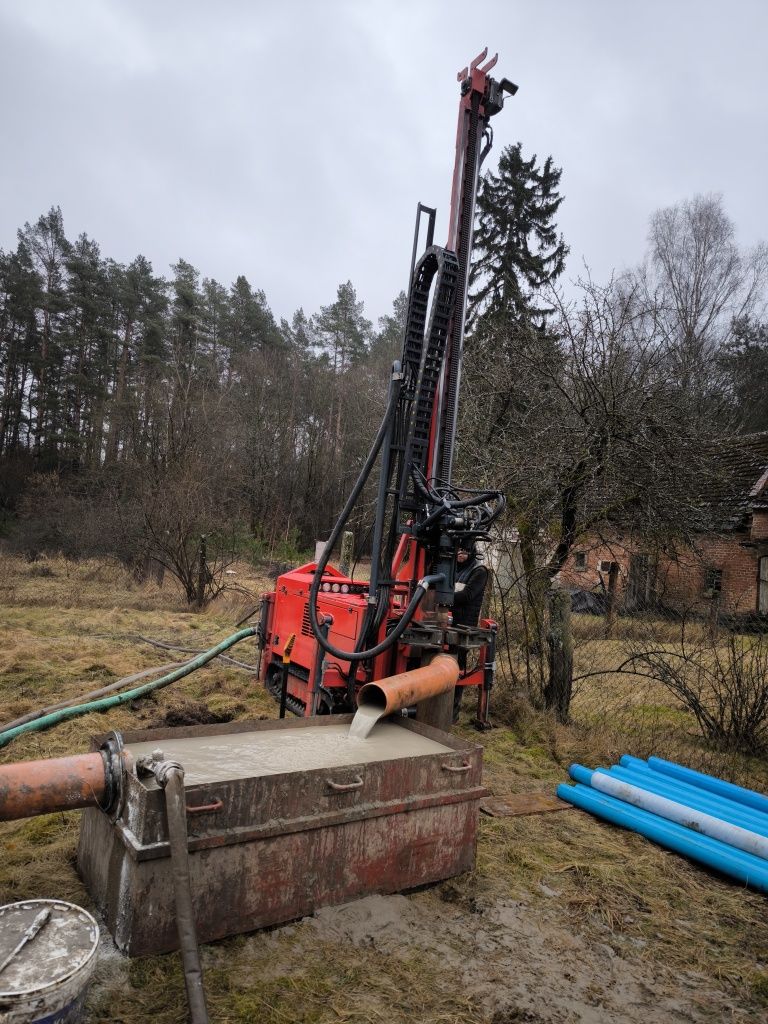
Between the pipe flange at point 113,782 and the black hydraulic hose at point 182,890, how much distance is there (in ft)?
0.80

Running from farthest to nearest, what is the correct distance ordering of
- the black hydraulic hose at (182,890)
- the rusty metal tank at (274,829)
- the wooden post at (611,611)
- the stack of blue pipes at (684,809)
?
1. the wooden post at (611,611)
2. the stack of blue pipes at (684,809)
3. the rusty metal tank at (274,829)
4. the black hydraulic hose at (182,890)

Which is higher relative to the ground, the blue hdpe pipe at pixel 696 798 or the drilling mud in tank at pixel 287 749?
the drilling mud in tank at pixel 287 749

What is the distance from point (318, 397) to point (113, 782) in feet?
102

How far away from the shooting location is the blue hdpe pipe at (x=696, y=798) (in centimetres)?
453

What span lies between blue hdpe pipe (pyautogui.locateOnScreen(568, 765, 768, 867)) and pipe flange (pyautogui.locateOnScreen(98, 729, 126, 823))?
3602 mm

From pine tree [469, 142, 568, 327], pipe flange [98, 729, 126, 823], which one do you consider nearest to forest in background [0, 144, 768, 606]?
pine tree [469, 142, 568, 327]

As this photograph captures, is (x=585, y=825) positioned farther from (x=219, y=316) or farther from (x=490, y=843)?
(x=219, y=316)

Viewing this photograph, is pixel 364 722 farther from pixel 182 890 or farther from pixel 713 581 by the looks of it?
pixel 713 581

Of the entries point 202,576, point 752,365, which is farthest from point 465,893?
point 752,365

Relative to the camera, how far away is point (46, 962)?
206cm

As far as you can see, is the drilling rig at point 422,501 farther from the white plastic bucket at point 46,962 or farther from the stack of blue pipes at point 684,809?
the white plastic bucket at point 46,962

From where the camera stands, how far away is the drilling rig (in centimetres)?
479

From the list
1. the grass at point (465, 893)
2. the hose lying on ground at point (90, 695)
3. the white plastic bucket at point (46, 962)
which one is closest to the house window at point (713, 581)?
the grass at point (465, 893)

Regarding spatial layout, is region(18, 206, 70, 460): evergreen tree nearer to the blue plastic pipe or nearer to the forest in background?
the forest in background
